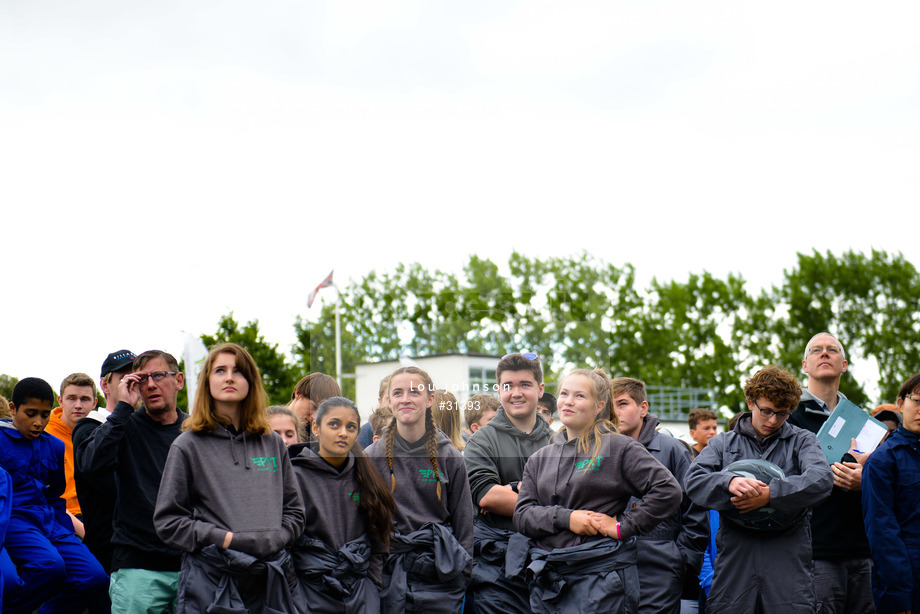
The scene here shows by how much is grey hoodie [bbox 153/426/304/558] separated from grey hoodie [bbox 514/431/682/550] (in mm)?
1365

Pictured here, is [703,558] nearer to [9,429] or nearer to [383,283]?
[383,283]

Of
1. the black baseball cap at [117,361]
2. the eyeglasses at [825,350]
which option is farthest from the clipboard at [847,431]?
the black baseball cap at [117,361]

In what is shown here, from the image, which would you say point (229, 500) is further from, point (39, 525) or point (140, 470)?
point (39, 525)

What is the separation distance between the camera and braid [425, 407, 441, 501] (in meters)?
5.30

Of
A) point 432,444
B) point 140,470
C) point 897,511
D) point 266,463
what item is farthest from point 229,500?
point 897,511

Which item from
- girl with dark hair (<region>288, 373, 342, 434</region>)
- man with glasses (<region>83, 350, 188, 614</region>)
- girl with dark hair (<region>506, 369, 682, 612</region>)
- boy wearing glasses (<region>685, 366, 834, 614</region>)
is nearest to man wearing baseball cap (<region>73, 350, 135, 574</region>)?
man with glasses (<region>83, 350, 188, 614</region>)

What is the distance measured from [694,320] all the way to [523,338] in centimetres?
3706

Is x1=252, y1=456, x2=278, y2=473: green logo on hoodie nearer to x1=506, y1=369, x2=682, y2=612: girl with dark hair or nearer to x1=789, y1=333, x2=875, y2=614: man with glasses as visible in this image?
x1=506, y1=369, x2=682, y2=612: girl with dark hair

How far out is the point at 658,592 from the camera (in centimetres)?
527

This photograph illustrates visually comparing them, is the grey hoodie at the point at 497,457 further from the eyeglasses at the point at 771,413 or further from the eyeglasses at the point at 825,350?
the eyeglasses at the point at 825,350

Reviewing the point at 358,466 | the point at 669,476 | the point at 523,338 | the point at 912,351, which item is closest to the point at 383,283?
the point at 523,338

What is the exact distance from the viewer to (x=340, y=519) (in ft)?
Result: 16.3

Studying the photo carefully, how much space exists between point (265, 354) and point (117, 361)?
26.0 m

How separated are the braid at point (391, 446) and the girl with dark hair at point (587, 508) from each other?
30.1 inches
